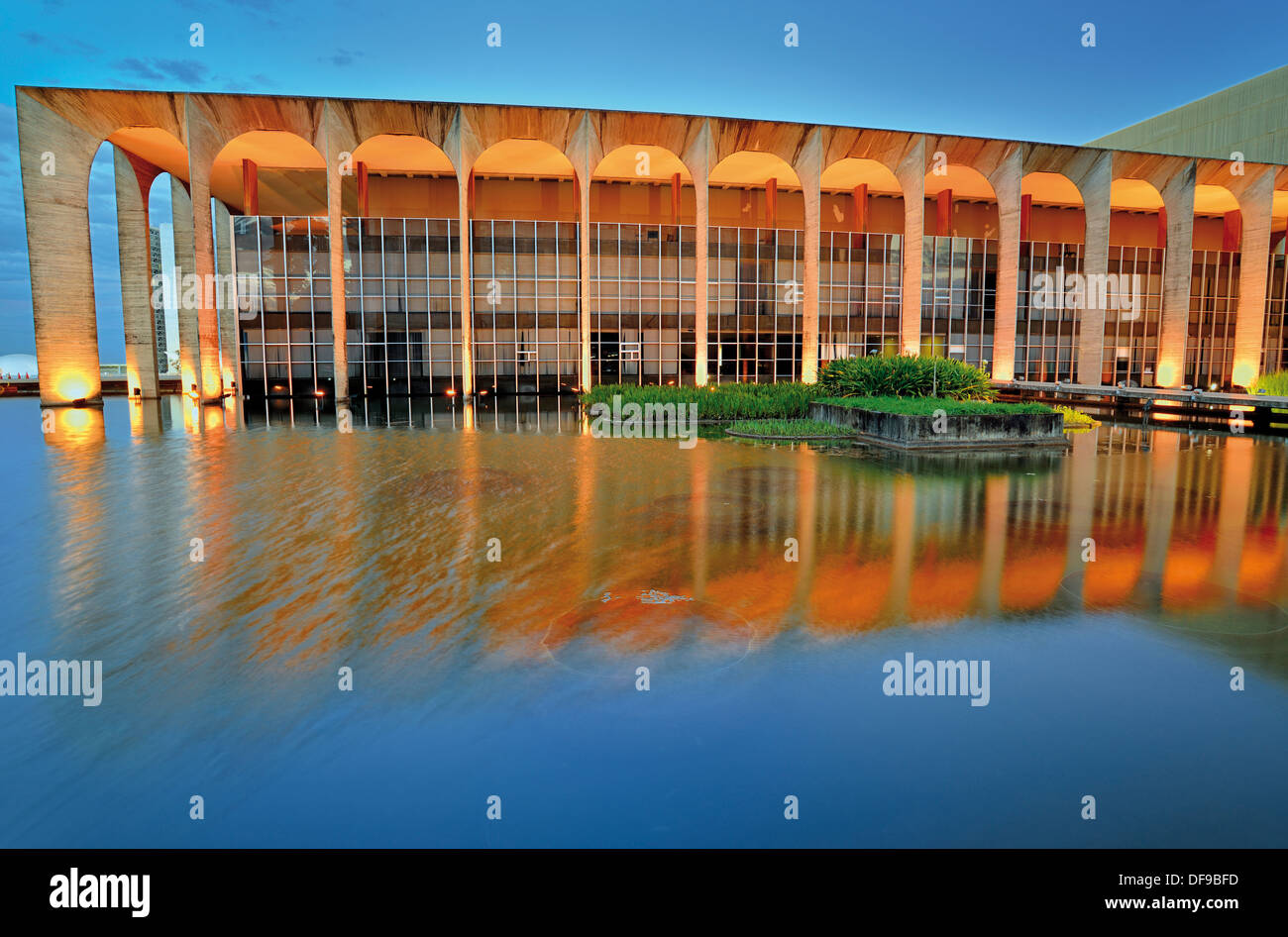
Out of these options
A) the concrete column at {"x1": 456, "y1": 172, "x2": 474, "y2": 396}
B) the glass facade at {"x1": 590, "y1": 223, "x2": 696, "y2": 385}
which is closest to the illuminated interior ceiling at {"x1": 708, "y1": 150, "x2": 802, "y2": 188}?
the glass facade at {"x1": 590, "y1": 223, "x2": 696, "y2": 385}

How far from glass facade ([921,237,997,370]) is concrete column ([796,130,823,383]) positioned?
32.9ft

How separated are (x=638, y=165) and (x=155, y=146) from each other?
2114cm

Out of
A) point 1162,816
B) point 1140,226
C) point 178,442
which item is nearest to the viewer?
point 1162,816

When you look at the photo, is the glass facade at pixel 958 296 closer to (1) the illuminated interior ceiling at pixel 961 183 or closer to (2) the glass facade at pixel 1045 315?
(2) the glass facade at pixel 1045 315

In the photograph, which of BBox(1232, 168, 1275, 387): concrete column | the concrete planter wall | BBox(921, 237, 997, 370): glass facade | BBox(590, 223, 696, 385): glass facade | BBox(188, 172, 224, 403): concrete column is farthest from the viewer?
BBox(921, 237, 997, 370): glass facade

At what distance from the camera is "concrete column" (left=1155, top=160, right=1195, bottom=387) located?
37.3 m

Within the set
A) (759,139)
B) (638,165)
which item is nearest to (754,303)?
(759,139)

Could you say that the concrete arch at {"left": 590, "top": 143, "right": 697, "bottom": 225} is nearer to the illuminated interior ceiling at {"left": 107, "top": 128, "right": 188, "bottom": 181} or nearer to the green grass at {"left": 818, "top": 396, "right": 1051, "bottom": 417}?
the illuminated interior ceiling at {"left": 107, "top": 128, "right": 188, "bottom": 181}

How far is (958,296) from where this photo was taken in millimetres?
41156

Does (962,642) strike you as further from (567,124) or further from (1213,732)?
(567,124)

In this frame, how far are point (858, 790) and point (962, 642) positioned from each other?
233 centimetres

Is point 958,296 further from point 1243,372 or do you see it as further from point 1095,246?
point 1243,372
